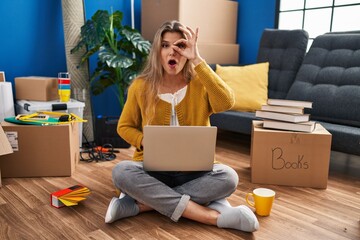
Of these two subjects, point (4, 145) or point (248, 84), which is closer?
point (4, 145)

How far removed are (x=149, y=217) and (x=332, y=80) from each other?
5.71 ft

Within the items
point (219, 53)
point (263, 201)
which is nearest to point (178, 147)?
point (263, 201)

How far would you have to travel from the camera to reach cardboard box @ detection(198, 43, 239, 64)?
3172 mm

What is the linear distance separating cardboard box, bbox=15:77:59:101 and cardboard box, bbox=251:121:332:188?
1.48 meters

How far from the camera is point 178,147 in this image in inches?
56.1

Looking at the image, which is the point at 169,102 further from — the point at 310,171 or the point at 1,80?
the point at 1,80

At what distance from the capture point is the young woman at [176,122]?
57.6 inches

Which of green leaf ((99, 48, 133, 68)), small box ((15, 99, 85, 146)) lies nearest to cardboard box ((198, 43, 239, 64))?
green leaf ((99, 48, 133, 68))

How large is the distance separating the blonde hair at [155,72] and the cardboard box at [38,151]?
647 millimetres

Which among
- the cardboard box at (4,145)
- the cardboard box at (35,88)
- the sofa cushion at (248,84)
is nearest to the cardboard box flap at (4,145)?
the cardboard box at (4,145)

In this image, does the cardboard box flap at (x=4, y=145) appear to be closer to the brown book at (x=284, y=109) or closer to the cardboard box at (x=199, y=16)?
the brown book at (x=284, y=109)

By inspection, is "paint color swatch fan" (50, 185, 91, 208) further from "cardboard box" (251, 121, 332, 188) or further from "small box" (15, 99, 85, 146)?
"cardboard box" (251, 121, 332, 188)

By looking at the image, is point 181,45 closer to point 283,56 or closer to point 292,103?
point 292,103

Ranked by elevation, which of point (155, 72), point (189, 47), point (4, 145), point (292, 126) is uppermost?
point (189, 47)
